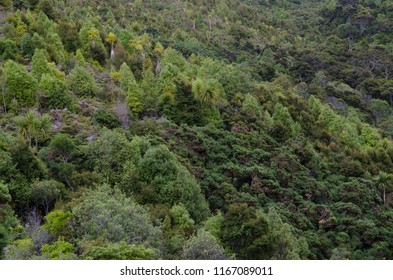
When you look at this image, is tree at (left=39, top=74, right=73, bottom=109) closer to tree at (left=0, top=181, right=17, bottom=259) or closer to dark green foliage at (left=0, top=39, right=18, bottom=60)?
dark green foliage at (left=0, top=39, right=18, bottom=60)

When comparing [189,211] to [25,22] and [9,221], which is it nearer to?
[9,221]

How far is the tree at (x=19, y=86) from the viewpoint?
5049 centimetres

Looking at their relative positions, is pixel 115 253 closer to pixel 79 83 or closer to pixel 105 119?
pixel 105 119

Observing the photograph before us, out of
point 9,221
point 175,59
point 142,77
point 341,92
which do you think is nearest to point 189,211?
point 9,221

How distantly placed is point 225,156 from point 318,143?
1795 cm

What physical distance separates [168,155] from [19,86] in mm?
20071

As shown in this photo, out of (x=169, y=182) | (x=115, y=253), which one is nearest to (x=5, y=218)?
(x=115, y=253)

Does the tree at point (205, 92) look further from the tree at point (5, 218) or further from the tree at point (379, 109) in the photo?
the tree at point (379, 109)

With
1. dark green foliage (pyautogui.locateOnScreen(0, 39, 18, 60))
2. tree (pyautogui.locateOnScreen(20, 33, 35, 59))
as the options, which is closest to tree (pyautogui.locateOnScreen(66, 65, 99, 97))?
dark green foliage (pyautogui.locateOnScreen(0, 39, 18, 60))

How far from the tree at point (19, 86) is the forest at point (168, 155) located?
12cm

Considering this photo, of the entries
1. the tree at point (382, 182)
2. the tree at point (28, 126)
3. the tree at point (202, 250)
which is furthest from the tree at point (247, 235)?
the tree at point (382, 182)

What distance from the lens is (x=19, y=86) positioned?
167ft

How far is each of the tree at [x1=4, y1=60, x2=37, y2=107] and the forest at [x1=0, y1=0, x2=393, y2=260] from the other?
0.39ft

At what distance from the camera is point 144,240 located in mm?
29109
